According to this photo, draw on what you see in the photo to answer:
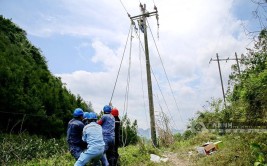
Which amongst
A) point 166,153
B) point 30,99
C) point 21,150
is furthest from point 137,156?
point 30,99

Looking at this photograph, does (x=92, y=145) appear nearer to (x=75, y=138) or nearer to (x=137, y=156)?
(x=75, y=138)

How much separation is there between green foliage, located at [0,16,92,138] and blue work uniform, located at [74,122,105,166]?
17.5 ft

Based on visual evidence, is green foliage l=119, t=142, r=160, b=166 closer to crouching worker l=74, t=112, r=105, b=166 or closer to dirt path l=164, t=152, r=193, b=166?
dirt path l=164, t=152, r=193, b=166

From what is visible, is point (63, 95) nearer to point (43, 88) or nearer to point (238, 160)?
point (43, 88)

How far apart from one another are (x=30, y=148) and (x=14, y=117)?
2.92 meters

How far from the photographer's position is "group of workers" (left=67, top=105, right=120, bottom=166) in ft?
24.8

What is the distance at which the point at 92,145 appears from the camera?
753 centimetres

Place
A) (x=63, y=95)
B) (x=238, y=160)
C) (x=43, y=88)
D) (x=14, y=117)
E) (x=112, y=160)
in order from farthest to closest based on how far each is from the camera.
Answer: (x=63, y=95), (x=43, y=88), (x=14, y=117), (x=112, y=160), (x=238, y=160)

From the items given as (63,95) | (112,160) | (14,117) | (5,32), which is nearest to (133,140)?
(63,95)

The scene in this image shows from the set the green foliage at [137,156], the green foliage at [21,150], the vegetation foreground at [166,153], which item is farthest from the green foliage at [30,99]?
the green foliage at [137,156]

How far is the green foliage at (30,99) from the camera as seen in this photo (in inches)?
565

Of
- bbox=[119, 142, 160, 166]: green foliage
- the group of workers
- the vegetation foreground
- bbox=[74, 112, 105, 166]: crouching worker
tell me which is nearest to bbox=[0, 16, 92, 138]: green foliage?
the vegetation foreground

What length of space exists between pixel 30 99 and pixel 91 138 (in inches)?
338

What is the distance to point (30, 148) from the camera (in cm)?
1234
